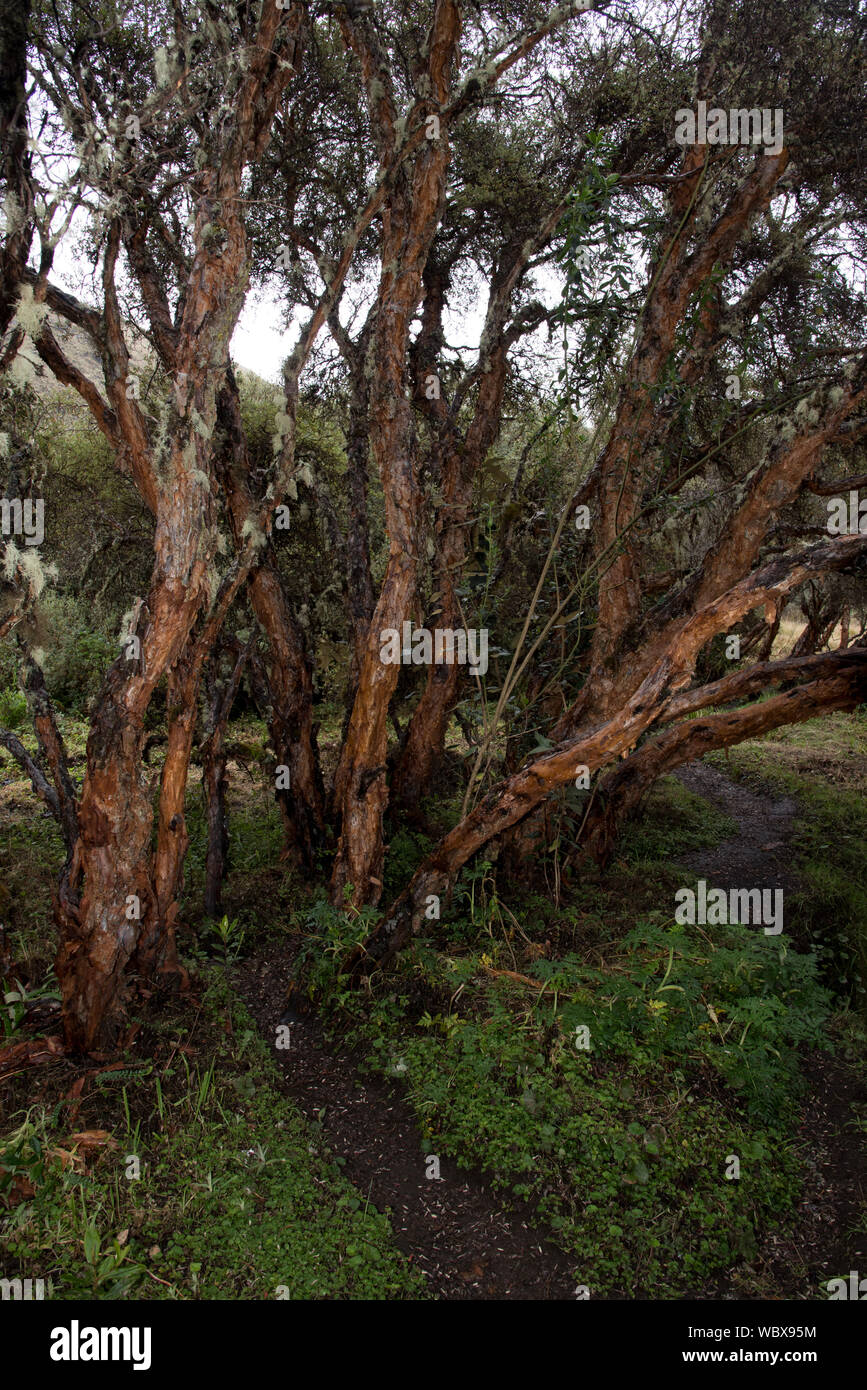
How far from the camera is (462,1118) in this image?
3811 mm

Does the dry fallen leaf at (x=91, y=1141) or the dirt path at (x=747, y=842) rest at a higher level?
the dirt path at (x=747, y=842)

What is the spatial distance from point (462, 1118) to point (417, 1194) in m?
0.38

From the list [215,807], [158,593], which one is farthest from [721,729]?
[158,593]

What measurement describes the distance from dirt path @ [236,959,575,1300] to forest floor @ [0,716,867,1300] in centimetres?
1

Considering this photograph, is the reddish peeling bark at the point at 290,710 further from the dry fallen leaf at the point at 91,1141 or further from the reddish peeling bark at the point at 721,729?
the dry fallen leaf at the point at 91,1141

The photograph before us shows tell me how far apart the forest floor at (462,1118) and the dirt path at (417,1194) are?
1 cm

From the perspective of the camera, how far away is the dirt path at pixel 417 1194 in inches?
125

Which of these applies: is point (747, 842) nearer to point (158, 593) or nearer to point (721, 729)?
point (721, 729)

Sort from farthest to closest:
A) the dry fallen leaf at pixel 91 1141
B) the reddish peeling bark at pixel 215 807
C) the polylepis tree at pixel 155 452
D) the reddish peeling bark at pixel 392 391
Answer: the reddish peeling bark at pixel 215 807 → the reddish peeling bark at pixel 392 391 → the polylepis tree at pixel 155 452 → the dry fallen leaf at pixel 91 1141

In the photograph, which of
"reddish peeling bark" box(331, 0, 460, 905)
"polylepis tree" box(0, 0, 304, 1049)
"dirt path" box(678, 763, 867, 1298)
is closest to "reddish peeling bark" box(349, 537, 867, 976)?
"reddish peeling bark" box(331, 0, 460, 905)

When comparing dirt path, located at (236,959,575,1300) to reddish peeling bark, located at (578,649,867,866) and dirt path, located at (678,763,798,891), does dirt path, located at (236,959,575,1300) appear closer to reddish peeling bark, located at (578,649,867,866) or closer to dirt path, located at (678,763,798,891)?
reddish peeling bark, located at (578,649,867,866)

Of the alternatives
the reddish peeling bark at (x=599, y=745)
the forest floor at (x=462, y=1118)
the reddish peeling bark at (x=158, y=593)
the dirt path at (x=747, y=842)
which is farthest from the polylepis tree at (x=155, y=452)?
the dirt path at (x=747, y=842)

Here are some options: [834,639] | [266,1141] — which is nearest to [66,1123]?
[266,1141]

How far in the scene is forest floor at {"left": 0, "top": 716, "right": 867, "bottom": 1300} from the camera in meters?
3.14
